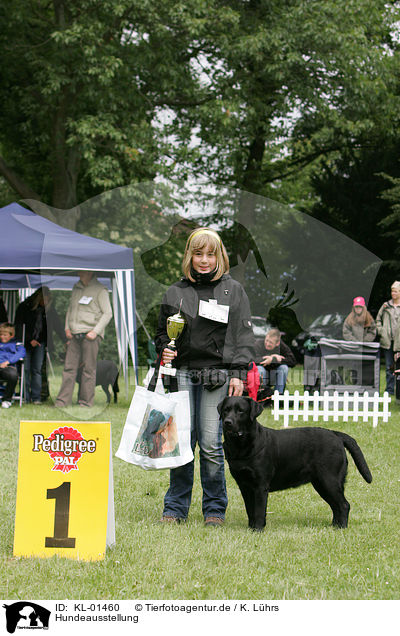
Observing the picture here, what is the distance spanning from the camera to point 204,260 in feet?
12.6

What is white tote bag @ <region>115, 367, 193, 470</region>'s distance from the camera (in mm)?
3791

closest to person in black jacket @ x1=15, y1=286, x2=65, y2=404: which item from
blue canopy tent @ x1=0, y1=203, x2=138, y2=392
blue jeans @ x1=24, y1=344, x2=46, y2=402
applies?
blue jeans @ x1=24, y1=344, x2=46, y2=402

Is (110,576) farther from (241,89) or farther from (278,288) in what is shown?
(241,89)

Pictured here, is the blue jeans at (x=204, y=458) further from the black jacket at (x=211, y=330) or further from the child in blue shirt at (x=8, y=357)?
the child in blue shirt at (x=8, y=357)

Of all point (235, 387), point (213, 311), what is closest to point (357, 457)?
point (235, 387)

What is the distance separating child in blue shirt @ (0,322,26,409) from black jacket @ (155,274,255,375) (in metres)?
5.61

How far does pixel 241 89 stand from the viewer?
16500 millimetres

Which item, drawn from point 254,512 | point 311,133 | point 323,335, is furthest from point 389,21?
point 254,512

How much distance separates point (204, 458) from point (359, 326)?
6190 mm

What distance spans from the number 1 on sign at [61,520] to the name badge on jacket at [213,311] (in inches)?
46.7

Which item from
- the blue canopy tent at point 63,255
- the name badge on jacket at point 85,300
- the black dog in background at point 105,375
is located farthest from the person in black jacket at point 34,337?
the name badge on jacket at point 85,300

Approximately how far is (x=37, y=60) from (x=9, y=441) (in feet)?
36.1
